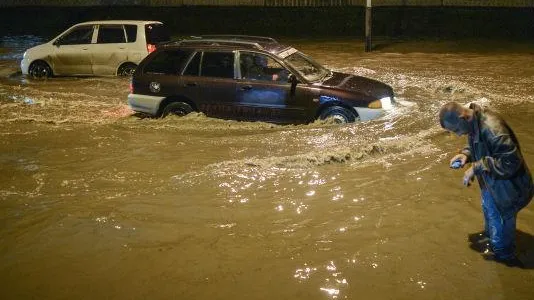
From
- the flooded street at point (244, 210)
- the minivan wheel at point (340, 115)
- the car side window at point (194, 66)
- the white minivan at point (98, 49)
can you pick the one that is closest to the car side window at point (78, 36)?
the white minivan at point (98, 49)

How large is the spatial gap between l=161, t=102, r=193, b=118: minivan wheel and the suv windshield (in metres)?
1.84

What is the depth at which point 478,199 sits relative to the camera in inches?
202

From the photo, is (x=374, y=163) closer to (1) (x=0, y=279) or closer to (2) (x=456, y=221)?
(2) (x=456, y=221)

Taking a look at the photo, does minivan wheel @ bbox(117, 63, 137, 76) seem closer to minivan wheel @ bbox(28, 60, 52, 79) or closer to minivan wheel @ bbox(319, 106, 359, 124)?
minivan wheel @ bbox(28, 60, 52, 79)

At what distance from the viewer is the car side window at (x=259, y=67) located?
757 cm

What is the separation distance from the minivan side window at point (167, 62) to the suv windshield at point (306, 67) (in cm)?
171

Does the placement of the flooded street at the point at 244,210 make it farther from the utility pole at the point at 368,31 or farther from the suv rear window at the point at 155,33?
the utility pole at the point at 368,31

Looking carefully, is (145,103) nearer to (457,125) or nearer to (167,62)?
(167,62)

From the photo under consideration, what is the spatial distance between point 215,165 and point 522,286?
3827 millimetres

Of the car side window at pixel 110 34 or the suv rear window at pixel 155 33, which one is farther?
the car side window at pixel 110 34

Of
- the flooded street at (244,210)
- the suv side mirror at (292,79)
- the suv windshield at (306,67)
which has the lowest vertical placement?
the flooded street at (244,210)

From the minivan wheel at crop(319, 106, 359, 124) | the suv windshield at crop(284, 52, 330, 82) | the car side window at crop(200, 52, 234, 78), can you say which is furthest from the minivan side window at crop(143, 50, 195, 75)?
the minivan wheel at crop(319, 106, 359, 124)

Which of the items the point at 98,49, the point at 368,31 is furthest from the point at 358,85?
the point at 368,31

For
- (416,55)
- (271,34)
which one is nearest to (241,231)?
(416,55)
